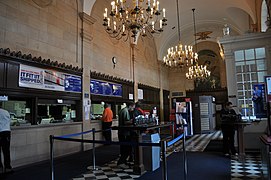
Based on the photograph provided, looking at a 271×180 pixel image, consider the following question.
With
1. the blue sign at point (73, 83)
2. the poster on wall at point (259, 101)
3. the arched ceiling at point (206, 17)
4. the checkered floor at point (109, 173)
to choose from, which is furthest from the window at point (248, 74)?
the blue sign at point (73, 83)

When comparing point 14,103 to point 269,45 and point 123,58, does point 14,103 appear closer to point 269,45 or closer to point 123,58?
point 123,58

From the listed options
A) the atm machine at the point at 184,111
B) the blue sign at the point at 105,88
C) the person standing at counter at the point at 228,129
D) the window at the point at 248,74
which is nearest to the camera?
the person standing at counter at the point at 228,129

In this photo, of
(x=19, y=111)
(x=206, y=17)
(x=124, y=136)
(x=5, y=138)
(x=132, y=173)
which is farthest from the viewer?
(x=206, y=17)

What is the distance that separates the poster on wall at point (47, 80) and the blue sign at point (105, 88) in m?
0.83

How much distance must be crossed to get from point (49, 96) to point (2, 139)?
191 cm

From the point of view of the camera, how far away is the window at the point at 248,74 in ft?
A: 22.6

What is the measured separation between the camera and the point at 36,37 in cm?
612

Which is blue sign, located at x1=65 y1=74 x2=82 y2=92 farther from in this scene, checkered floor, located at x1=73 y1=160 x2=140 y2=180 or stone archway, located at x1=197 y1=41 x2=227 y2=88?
stone archway, located at x1=197 y1=41 x2=227 y2=88

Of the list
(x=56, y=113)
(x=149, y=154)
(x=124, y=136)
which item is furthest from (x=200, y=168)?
(x=56, y=113)

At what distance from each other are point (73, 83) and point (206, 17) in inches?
430

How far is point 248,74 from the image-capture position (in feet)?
23.1

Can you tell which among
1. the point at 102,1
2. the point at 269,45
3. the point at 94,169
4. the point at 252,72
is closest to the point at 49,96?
the point at 94,169

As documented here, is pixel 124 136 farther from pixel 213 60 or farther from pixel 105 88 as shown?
pixel 213 60

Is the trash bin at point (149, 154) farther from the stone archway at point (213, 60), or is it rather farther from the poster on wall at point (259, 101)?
the stone archway at point (213, 60)
